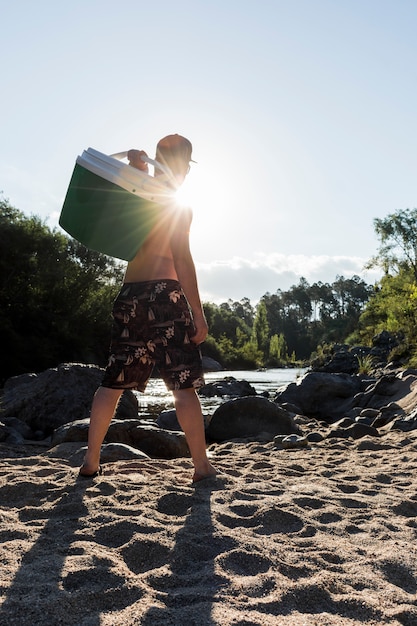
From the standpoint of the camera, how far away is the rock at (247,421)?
669 cm

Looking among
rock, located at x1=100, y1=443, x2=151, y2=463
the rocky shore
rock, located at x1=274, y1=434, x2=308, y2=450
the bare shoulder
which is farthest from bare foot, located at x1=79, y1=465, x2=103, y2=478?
rock, located at x1=274, y1=434, x2=308, y2=450

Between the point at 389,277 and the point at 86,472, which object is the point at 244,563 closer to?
the point at 86,472

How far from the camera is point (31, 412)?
7.22 metres

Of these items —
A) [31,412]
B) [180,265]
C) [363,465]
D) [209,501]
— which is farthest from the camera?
[31,412]

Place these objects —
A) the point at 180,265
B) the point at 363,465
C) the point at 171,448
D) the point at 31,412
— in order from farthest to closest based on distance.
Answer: the point at 31,412 < the point at 171,448 < the point at 363,465 < the point at 180,265

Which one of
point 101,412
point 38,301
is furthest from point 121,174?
point 38,301

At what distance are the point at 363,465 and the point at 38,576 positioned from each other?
119 inches

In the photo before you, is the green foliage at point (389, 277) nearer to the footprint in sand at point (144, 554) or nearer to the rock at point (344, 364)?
the rock at point (344, 364)

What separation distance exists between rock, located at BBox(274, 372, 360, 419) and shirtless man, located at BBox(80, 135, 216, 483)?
7.53m

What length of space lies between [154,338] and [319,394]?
8392 mm

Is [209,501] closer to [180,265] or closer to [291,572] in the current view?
[291,572]

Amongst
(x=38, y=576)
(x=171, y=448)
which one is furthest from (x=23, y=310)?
(x=38, y=576)

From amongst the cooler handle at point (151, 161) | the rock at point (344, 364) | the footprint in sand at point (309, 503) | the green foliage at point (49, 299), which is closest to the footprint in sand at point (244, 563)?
the footprint in sand at point (309, 503)

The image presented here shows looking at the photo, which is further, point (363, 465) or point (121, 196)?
point (363, 465)
